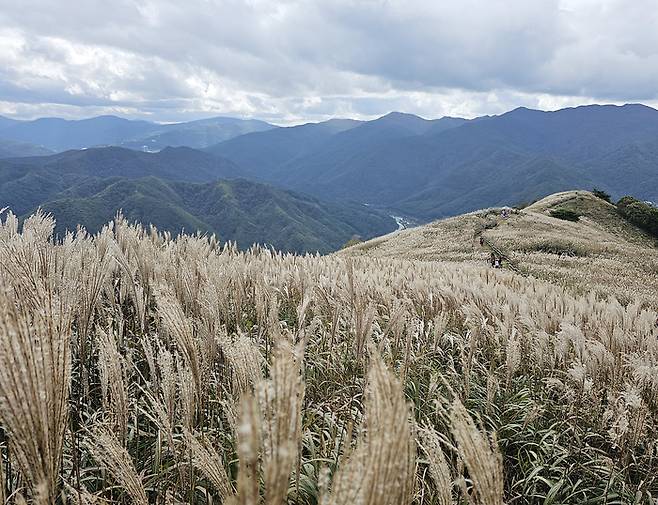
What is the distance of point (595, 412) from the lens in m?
3.75

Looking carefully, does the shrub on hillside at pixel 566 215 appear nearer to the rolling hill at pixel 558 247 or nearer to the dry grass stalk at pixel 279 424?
the rolling hill at pixel 558 247

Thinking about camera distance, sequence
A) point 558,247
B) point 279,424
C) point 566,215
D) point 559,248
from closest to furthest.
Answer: point 279,424 < point 559,248 < point 558,247 < point 566,215

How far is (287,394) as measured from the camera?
1.04 metres

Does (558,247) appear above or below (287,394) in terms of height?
below

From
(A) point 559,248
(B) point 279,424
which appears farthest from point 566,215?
(B) point 279,424

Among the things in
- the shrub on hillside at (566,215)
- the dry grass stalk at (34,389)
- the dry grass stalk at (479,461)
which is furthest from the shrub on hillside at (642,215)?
the dry grass stalk at (34,389)

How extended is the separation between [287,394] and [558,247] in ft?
110

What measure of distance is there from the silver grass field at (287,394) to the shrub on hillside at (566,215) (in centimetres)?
4748

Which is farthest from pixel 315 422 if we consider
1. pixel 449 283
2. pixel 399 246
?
pixel 399 246

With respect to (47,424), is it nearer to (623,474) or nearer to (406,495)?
(406,495)

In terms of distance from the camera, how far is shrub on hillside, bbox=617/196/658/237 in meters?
48.8

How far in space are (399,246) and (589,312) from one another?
32.0 meters

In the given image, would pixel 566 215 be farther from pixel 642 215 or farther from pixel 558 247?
pixel 558 247

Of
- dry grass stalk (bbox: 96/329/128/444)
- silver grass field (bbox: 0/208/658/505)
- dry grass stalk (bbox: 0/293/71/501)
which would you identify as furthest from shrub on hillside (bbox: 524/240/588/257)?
dry grass stalk (bbox: 0/293/71/501)
